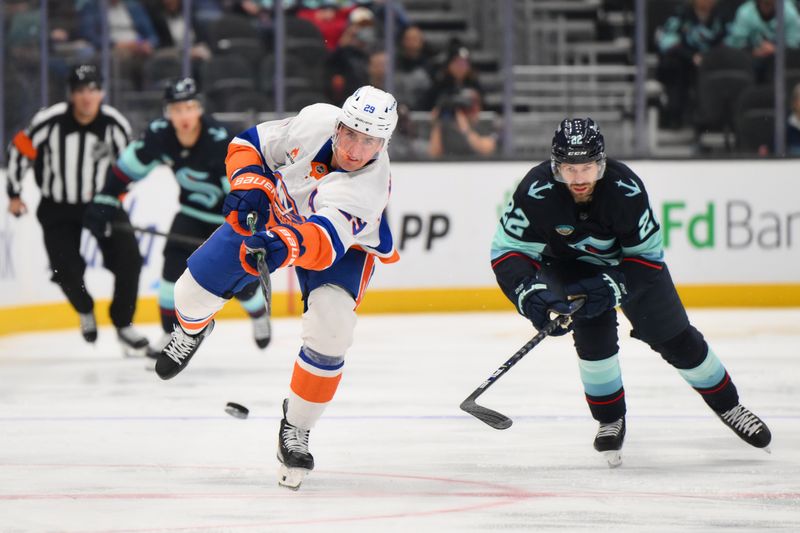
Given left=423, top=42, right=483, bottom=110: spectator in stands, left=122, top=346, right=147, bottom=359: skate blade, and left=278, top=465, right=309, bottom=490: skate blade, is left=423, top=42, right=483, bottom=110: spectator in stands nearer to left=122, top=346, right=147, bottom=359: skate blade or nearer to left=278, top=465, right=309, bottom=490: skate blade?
left=122, top=346, right=147, bottom=359: skate blade

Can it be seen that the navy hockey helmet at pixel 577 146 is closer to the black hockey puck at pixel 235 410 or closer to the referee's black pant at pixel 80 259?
the black hockey puck at pixel 235 410

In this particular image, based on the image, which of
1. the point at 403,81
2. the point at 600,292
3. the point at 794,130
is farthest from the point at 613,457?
the point at 794,130

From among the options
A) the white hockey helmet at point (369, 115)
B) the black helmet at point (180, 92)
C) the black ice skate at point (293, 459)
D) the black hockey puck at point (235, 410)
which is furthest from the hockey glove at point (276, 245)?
the black helmet at point (180, 92)

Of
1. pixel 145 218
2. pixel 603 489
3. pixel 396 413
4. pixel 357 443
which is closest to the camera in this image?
pixel 603 489

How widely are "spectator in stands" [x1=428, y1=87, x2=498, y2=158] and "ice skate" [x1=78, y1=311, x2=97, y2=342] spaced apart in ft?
9.30

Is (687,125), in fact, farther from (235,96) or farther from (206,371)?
(206,371)

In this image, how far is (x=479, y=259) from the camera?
905 centimetres

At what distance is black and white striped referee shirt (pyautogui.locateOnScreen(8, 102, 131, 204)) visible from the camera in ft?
23.7

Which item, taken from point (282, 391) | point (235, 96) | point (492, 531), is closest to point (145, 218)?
point (235, 96)

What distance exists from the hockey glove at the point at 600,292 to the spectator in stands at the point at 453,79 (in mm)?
5431

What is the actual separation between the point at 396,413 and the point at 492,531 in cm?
197

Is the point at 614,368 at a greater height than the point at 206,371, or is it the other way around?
the point at 614,368

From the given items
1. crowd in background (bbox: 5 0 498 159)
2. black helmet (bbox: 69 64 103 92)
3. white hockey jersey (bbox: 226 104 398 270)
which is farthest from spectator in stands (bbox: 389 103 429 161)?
white hockey jersey (bbox: 226 104 398 270)

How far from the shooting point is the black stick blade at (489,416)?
4152 millimetres
